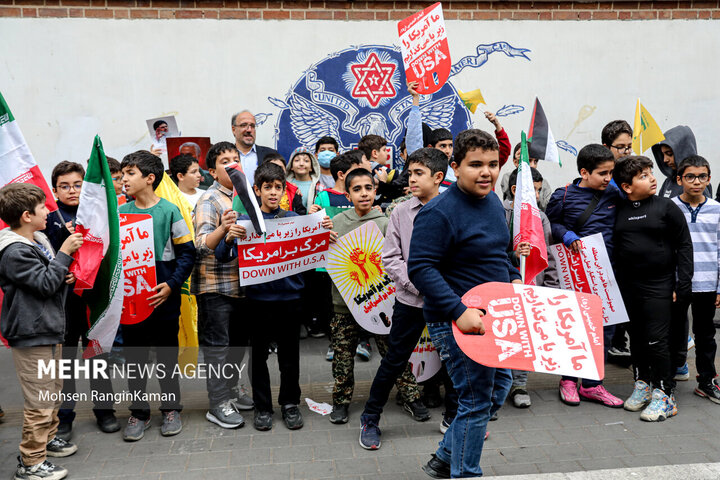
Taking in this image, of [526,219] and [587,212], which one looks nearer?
[526,219]

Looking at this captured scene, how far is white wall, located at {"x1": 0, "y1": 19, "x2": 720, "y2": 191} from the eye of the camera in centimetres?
721

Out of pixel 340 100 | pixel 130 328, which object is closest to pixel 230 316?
pixel 130 328

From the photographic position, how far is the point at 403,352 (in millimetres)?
4008

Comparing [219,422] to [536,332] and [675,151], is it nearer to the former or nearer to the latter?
[536,332]

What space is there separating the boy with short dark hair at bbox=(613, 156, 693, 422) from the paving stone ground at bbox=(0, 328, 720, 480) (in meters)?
0.27

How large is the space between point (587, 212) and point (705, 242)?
956mm

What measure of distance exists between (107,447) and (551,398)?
129 inches

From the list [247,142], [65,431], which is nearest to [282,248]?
[65,431]

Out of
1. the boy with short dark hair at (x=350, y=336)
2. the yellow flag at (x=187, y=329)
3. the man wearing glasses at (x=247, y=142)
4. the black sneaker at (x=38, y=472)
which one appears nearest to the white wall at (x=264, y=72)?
the man wearing glasses at (x=247, y=142)

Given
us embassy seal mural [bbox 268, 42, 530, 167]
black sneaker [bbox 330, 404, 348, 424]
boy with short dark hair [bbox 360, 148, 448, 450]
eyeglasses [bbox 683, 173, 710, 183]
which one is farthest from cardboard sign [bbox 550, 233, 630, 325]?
us embassy seal mural [bbox 268, 42, 530, 167]

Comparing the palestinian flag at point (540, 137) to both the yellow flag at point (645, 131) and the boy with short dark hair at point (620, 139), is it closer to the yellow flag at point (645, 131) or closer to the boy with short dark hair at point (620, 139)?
the boy with short dark hair at point (620, 139)

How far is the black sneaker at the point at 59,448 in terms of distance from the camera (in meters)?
3.90

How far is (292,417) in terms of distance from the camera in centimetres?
431

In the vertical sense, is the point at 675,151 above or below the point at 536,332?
above
